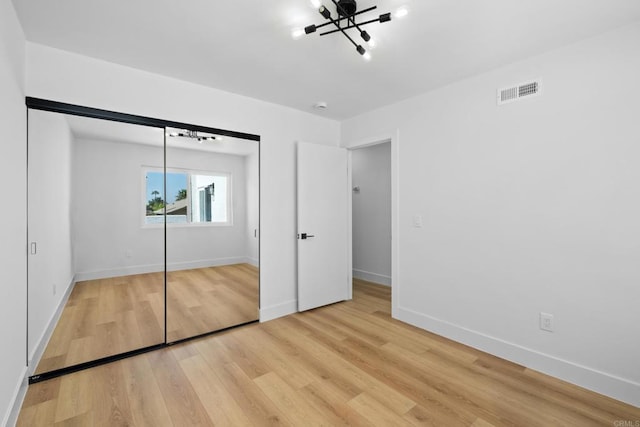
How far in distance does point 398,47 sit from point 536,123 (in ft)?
4.34

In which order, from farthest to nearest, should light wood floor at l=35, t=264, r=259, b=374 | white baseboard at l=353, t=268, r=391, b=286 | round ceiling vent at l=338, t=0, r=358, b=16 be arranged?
1. white baseboard at l=353, t=268, r=391, b=286
2. light wood floor at l=35, t=264, r=259, b=374
3. round ceiling vent at l=338, t=0, r=358, b=16

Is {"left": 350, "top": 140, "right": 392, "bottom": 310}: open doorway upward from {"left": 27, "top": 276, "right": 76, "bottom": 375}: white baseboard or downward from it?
upward

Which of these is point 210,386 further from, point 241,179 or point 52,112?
point 52,112

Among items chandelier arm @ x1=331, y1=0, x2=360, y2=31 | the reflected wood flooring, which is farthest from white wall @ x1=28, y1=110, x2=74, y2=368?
chandelier arm @ x1=331, y1=0, x2=360, y2=31

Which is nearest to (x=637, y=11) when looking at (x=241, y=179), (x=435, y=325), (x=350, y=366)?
(x=435, y=325)

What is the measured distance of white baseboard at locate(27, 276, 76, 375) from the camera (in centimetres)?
213

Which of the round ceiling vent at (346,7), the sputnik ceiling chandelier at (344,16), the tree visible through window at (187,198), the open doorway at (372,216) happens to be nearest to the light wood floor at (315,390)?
the tree visible through window at (187,198)

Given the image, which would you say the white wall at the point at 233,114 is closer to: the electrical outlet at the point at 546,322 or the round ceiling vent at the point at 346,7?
the round ceiling vent at the point at 346,7

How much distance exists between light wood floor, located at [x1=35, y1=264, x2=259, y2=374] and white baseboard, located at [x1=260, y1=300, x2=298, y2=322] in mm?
101

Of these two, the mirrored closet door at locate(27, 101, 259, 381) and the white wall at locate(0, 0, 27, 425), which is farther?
the mirrored closet door at locate(27, 101, 259, 381)

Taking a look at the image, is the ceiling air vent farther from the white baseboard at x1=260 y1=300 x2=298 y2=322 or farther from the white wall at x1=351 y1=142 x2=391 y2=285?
the white baseboard at x1=260 y1=300 x2=298 y2=322

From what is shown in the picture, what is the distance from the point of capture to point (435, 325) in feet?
9.94

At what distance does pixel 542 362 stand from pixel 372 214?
10.6ft

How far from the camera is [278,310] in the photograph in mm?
3467
